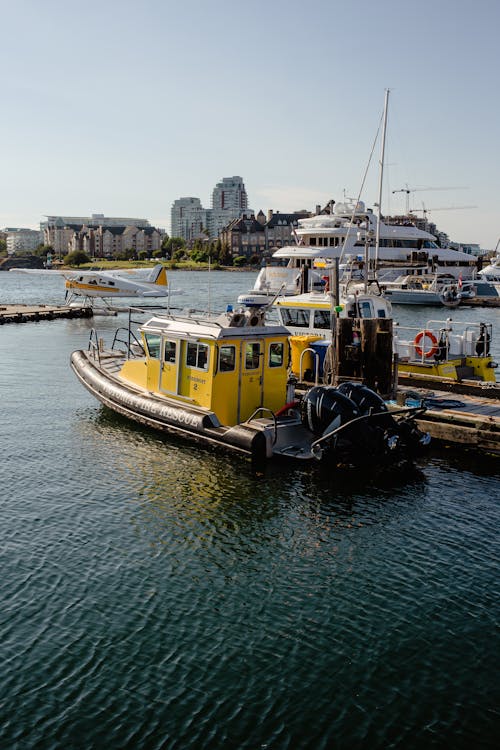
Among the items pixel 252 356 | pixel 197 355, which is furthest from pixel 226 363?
pixel 197 355

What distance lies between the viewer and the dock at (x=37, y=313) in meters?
57.1

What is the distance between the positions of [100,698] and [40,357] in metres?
31.9

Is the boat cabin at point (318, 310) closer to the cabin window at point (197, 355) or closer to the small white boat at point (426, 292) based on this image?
the cabin window at point (197, 355)

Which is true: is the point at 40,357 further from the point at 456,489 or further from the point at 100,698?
the point at 100,698

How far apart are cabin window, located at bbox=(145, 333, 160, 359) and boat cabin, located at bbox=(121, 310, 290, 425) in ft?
0.50

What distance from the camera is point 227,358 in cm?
1942

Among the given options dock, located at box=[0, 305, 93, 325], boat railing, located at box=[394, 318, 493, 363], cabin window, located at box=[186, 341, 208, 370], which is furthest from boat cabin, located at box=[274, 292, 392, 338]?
dock, located at box=[0, 305, 93, 325]

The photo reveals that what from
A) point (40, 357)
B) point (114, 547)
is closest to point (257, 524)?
point (114, 547)

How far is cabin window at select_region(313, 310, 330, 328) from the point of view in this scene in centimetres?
2578

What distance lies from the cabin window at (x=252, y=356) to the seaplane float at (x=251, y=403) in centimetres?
3

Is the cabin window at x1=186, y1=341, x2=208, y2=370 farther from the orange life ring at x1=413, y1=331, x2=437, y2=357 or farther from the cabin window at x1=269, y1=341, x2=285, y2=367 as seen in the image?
the orange life ring at x1=413, y1=331, x2=437, y2=357

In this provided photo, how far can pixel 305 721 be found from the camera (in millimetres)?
9086

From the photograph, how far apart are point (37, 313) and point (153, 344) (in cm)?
4020

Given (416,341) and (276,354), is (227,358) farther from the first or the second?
(416,341)
